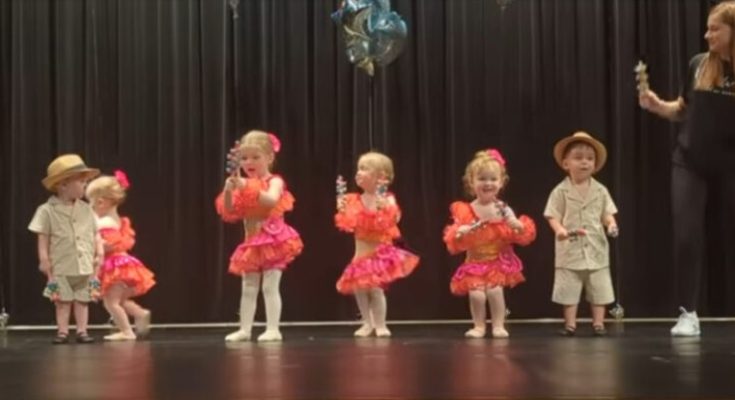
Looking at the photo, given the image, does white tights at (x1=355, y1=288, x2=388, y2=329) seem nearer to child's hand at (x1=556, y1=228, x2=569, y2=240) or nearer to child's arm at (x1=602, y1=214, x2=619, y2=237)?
child's hand at (x1=556, y1=228, x2=569, y2=240)

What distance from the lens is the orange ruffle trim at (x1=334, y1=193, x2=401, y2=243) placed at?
5.65 meters

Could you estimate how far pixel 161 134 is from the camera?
6.82 metres

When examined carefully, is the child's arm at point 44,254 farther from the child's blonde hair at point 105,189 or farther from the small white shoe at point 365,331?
the small white shoe at point 365,331

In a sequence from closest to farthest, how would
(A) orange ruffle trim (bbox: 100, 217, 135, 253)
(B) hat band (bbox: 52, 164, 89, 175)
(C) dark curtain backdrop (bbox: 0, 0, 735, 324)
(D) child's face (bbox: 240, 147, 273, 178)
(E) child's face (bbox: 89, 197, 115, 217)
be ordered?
(D) child's face (bbox: 240, 147, 273, 178) → (B) hat band (bbox: 52, 164, 89, 175) → (A) orange ruffle trim (bbox: 100, 217, 135, 253) → (E) child's face (bbox: 89, 197, 115, 217) → (C) dark curtain backdrop (bbox: 0, 0, 735, 324)

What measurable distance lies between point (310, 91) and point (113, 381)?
12.0 feet

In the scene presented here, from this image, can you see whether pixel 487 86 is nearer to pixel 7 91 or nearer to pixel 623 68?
pixel 623 68

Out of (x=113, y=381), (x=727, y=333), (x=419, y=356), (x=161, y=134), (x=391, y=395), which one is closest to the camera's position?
(x=391, y=395)

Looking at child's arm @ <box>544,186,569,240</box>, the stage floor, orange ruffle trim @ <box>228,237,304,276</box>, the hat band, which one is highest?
the hat band

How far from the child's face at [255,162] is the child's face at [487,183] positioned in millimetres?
1171

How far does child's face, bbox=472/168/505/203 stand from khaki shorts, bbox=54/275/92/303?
2258mm

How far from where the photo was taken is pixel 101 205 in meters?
5.94

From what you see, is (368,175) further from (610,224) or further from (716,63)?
(716,63)

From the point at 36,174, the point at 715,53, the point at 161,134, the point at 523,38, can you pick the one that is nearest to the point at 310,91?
the point at 161,134

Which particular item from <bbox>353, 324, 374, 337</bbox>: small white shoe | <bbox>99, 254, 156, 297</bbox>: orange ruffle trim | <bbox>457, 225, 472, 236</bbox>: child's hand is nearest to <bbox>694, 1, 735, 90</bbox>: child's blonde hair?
<bbox>457, 225, 472, 236</bbox>: child's hand
